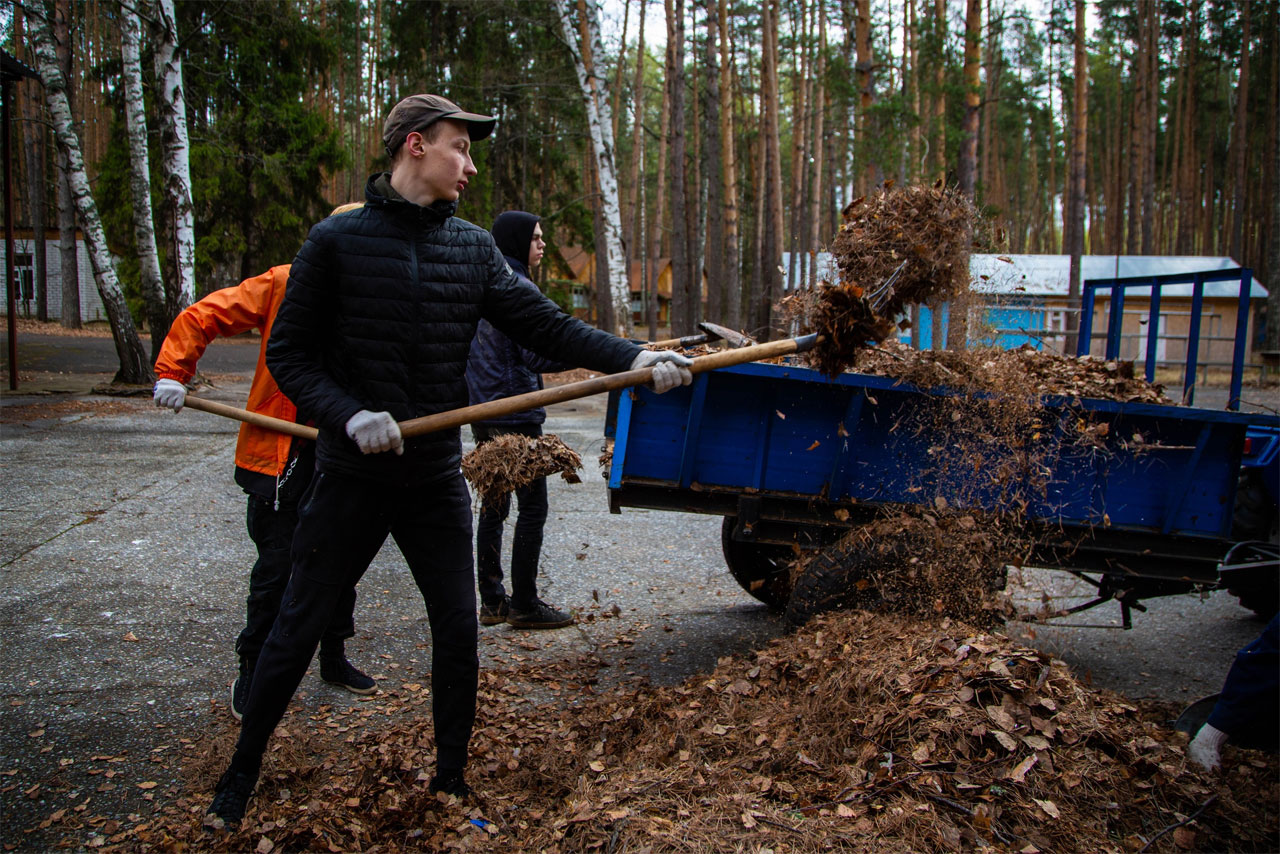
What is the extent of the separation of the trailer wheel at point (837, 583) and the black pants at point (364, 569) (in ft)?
5.59

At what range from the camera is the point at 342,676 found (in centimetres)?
394

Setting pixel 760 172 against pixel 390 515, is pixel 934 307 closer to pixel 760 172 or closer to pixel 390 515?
pixel 390 515

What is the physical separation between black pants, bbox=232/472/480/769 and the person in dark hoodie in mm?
1688

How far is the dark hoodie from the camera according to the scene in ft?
15.1

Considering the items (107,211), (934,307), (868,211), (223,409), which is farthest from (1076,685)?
(107,211)

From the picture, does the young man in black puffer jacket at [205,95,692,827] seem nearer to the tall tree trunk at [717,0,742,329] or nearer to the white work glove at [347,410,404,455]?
the white work glove at [347,410,404,455]

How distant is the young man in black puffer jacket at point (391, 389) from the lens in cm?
266

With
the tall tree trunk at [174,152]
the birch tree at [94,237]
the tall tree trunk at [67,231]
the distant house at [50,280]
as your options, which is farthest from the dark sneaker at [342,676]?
the distant house at [50,280]

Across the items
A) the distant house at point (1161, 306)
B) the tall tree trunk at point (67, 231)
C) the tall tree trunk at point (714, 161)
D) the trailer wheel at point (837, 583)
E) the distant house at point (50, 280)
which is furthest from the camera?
the distant house at point (50, 280)

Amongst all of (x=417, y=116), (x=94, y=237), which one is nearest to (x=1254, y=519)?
(x=417, y=116)

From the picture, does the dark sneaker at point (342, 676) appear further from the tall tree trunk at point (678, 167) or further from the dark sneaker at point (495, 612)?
the tall tree trunk at point (678, 167)

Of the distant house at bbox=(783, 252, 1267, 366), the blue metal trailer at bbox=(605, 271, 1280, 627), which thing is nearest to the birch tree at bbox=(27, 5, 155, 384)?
the blue metal trailer at bbox=(605, 271, 1280, 627)

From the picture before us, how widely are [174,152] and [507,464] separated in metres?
11.8

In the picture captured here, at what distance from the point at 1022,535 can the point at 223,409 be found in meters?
3.44
